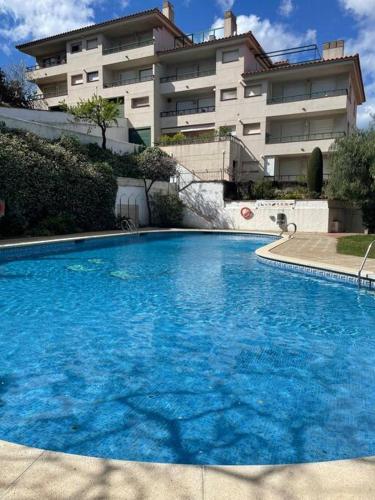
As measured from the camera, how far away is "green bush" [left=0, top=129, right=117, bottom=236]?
1648cm

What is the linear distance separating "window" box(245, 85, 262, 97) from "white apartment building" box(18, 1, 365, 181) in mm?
80

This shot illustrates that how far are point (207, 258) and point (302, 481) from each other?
11.9 m

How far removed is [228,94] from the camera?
3075cm

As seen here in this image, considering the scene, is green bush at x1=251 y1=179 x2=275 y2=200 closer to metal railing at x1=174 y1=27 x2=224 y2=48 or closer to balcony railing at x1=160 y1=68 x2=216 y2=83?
balcony railing at x1=160 y1=68 x2=216 y2=83

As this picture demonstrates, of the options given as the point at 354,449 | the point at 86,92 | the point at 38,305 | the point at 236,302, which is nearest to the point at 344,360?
the point at 354,449

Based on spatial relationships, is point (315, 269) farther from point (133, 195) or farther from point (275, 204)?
point (133, 195)

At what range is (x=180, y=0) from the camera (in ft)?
113

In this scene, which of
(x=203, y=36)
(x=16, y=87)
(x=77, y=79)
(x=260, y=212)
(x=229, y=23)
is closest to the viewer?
(x=260, y=212)

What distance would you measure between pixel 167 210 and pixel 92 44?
67.7 ft

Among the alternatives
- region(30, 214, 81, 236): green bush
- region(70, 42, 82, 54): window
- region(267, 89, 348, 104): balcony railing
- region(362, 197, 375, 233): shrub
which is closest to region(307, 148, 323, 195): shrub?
region(362, 197, 375, 233): shrub

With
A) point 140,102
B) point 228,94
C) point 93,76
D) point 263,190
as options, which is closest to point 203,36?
point 228,94

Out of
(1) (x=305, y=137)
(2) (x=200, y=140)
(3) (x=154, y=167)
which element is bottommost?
(3) (x=154, y=167)

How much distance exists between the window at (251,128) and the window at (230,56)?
554 centimetres

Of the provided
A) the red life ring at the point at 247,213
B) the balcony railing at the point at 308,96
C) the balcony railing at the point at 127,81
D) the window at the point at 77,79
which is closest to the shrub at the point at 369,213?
the red life ring at the point at 247,213
